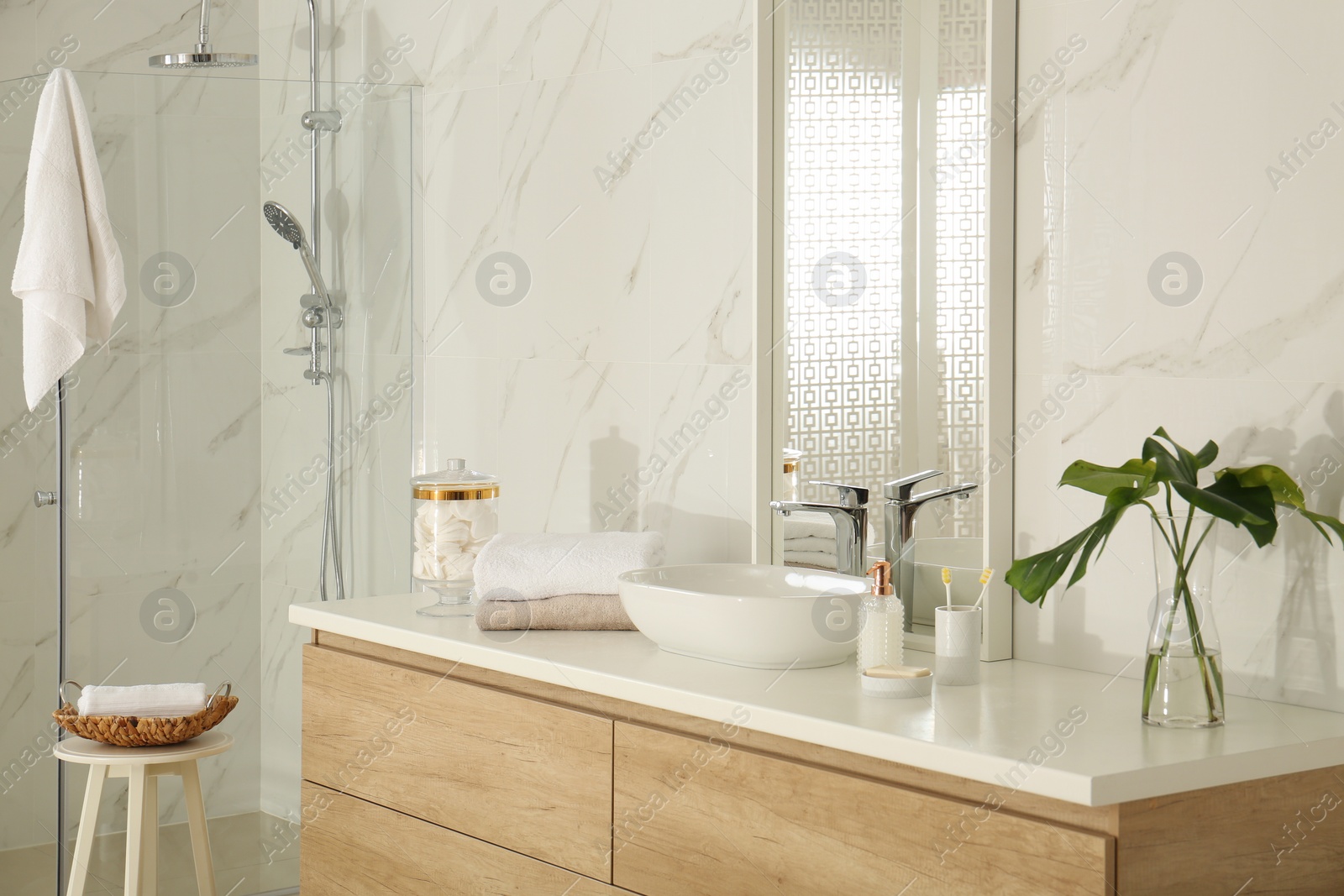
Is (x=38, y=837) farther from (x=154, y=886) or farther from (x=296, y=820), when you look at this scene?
(x=154, y=886)

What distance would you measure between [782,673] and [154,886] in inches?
54.0

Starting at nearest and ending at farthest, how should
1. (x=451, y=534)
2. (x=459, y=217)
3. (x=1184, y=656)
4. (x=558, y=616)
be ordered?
(x=1184, y=656)
(x=558, y=616)
(x=451, y=534)
(x=459, y=217)

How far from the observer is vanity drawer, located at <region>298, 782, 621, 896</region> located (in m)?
1.97

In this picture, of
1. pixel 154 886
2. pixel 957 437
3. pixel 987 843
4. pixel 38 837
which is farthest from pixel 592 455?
pixel 38 837

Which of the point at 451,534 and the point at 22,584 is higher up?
the point at 451,534

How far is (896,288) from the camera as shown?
206 cm

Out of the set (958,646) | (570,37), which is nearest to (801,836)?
(958,646)

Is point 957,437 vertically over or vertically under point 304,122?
under

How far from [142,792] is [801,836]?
1.43 metres

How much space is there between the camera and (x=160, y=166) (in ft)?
9.67

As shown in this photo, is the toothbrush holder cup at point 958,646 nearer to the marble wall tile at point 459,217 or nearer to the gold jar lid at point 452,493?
the gold jar lid at point 452,493

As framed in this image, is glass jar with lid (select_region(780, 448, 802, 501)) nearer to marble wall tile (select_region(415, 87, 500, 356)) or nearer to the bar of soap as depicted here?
the bar of soap

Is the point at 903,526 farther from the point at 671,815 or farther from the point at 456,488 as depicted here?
the point at 456,488

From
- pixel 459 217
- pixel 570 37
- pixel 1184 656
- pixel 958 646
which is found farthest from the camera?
pixel 459 217
